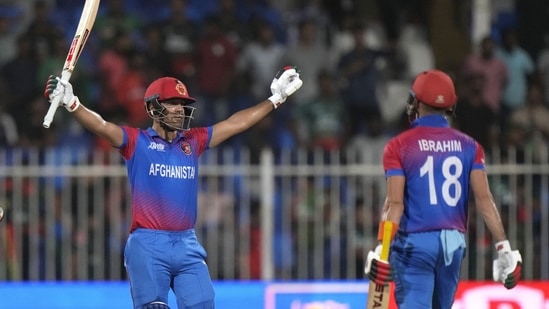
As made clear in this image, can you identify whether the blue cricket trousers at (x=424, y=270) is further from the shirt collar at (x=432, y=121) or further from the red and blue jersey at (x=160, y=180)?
the red and blue jersey at (x=160, y=180)

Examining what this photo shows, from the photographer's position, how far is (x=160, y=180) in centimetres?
992

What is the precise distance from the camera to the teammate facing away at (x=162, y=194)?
967cm

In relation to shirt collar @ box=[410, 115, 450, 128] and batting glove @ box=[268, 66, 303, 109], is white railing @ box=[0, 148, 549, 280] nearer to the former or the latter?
batting glove @ box=[268, 66, 303, 109]

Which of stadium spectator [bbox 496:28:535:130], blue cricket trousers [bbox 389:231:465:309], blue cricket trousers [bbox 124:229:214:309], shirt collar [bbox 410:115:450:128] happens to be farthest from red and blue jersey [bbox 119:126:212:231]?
stadium spectator [bbox 496:28:535:130]

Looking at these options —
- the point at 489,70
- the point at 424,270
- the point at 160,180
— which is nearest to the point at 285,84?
the point at 160,180

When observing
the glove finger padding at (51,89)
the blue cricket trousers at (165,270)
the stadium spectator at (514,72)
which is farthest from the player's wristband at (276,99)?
the stadium spectator at (514,72)

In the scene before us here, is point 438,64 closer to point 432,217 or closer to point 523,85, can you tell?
point 523,85

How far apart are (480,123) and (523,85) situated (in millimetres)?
1650

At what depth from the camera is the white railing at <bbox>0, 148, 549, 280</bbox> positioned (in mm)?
14656

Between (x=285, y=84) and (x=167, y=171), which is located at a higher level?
(x=285, y=84)

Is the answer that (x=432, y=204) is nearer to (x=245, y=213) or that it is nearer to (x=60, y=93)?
(x=60, y=93)

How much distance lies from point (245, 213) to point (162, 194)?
4.98 m

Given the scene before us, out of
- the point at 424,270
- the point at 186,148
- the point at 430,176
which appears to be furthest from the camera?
the point at 186,148

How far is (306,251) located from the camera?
585 inches
